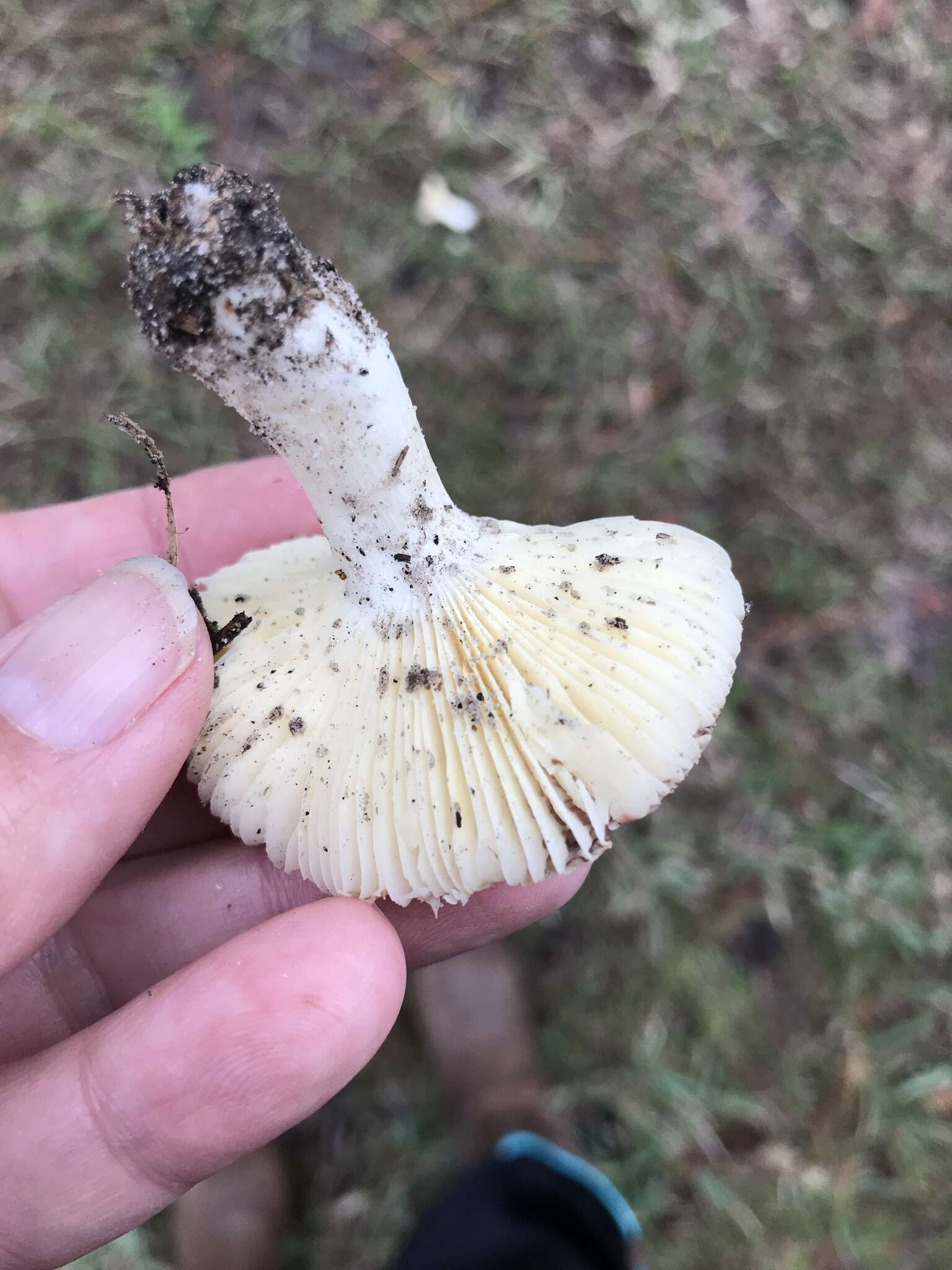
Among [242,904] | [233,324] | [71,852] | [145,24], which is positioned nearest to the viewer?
[233,324]

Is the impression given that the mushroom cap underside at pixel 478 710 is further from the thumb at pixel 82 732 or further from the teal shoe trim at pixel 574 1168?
the teal shoe trim at pixel 574 1168

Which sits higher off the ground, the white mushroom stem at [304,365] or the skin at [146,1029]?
the white mushroom stem at [304,365]

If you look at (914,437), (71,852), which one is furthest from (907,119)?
(71,852)

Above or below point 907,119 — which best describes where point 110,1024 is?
below

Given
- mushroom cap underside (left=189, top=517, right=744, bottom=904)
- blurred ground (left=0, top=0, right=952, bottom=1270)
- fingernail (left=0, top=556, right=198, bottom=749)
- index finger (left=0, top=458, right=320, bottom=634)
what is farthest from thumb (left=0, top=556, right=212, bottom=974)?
blurred ground (left=0, top=0, right=952, bottom=1270)

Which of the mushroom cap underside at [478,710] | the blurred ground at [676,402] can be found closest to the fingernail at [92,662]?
the mushroom cap underside at [478,710]

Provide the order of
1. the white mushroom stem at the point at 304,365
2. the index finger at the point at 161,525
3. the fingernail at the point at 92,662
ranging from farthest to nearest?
1. the index finger at the point at 161,525
2. the fingernail at the point at 92,662
3. the white mushroom stem at the point at 304,365

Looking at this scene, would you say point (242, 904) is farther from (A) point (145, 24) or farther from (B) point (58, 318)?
(A) point (145, 24)
